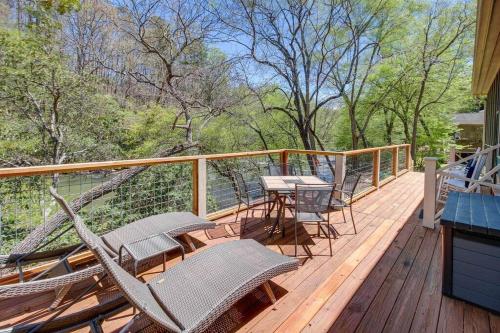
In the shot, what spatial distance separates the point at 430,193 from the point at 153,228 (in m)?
3.57

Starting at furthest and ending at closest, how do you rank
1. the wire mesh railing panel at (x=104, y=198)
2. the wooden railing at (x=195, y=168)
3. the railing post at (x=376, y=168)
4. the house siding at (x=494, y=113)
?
the railing post at (x=376, y=168)
the house siding at (x=494, y=113)
the wire mesh railing panel at (x=104, y=198)
the wooden railing at (x=195, y=168)

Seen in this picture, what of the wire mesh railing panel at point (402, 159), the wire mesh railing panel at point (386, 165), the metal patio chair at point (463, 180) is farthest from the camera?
the wire mesh railing panel at point (402, 159)

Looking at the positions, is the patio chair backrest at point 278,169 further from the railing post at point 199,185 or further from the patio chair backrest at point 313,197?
the patio chair backrest at point 313,197

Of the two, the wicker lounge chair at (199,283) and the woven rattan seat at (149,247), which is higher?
the woven rattan seat at (149,247)

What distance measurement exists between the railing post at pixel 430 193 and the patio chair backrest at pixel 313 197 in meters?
1.71

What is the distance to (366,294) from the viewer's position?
7.25 feet

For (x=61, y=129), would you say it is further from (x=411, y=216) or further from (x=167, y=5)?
(x=411, y=216)

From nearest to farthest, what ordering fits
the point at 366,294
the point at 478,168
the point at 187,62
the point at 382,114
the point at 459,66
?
the point at 366,294 → the point at 478,168 → the point at 187,62 → the point at 459,66 → the point at 382,114

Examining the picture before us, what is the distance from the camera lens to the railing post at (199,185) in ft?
12.0

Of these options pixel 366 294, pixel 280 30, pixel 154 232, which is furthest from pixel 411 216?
pixel 280 30

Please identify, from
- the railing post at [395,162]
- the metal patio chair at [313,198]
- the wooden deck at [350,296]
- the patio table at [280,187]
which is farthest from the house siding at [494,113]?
the metal patio chair at [313,198]

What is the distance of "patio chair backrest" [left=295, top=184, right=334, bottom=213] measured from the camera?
291 cm

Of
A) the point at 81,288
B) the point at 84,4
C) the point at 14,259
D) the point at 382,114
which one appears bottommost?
the point at 81,288

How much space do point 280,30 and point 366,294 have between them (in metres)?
10.3
